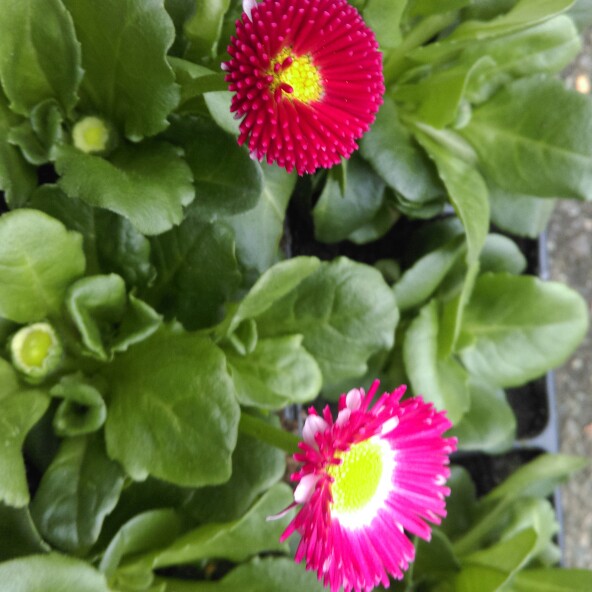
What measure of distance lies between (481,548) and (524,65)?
0.55 metres

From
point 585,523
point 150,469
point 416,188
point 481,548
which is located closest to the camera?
point 150,469

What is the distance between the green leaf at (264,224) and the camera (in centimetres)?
71

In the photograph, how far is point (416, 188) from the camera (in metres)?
0.81

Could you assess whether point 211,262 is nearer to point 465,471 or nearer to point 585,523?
point 465,471

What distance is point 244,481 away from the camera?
2.23 feet

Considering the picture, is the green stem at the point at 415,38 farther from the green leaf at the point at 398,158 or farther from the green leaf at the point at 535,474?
the green leaf at the point at 535,474

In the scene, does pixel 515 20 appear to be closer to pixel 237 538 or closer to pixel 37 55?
pixel 37 55

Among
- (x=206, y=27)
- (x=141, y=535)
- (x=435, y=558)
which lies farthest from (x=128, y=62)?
(x=435, y=558)

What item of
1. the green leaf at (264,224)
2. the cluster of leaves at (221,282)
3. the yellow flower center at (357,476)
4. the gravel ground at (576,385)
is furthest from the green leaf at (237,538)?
the gravel ground at (576,385)

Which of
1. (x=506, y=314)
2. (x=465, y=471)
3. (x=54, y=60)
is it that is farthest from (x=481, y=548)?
(x=54, y=60)

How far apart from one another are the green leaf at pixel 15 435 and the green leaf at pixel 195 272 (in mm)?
146

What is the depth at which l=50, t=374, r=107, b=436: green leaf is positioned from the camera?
618 millimetres

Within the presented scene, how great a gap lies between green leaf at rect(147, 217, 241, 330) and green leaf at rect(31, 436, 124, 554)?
15 centimetres

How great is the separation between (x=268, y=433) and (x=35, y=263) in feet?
0.75
